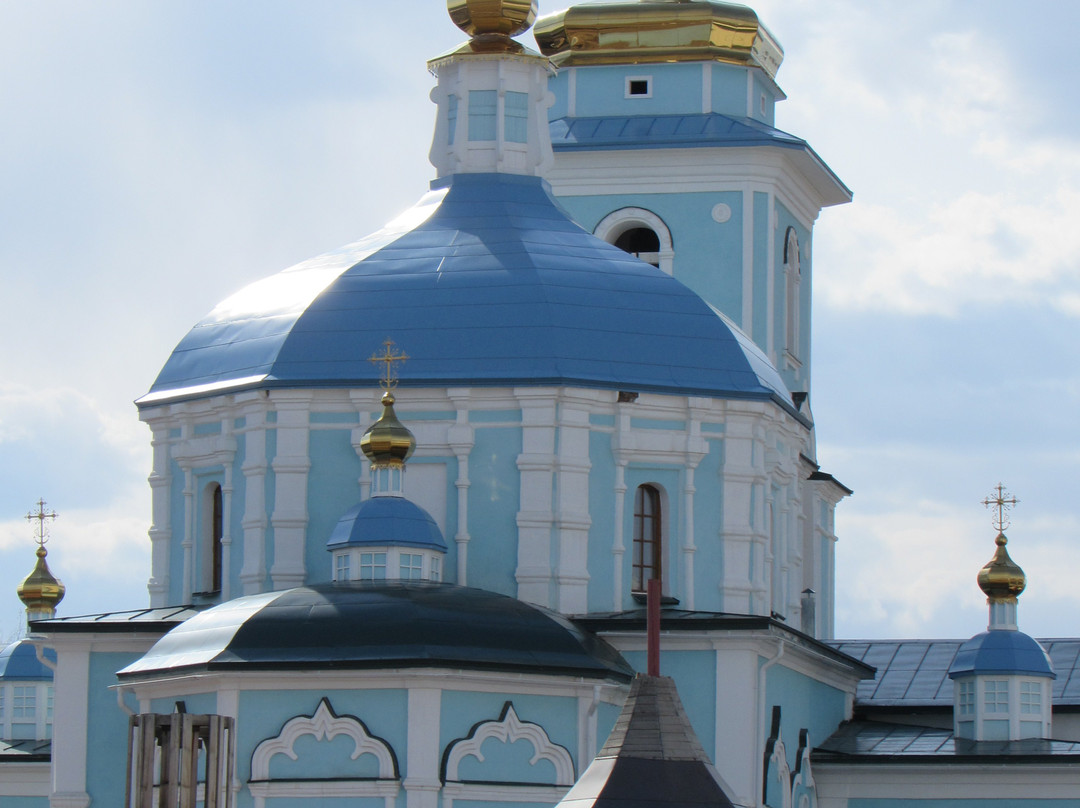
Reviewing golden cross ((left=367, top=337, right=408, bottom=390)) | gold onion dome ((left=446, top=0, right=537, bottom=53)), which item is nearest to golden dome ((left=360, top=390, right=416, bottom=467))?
golden cross ((left=367, top=337, right=408, bottom=390))

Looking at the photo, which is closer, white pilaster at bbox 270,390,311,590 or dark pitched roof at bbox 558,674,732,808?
dark pitched roof at bbox 558,674,732,808

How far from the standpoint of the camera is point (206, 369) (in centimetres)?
2934

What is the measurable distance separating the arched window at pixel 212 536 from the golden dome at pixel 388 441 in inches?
97.1

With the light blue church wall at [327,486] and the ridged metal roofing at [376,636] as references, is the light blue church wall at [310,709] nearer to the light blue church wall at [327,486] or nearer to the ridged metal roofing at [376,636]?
the ridged metal roofing at [376,636]

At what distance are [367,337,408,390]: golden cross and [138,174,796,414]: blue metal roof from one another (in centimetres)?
13

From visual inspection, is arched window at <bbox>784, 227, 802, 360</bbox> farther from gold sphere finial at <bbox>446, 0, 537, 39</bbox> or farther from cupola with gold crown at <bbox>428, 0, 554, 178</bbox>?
gold sphere finial at <bbox>446, 0, 537, 39</bbox>

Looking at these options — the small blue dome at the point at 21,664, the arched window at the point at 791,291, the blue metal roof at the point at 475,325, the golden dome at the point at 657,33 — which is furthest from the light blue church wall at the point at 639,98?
the small blue dome at the point at 21,664

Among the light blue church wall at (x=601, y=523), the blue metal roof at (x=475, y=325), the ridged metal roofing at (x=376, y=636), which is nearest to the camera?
the ridged metal roofing at (x=376, y=636)

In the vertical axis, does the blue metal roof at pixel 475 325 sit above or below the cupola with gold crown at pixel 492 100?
below

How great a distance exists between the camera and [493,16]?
3209 centimetres

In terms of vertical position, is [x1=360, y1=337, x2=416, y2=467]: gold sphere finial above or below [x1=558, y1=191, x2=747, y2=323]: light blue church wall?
below

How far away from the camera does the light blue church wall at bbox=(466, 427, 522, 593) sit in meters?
28.0

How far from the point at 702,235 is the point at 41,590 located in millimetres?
9086

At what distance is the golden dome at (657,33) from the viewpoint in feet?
121
